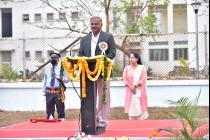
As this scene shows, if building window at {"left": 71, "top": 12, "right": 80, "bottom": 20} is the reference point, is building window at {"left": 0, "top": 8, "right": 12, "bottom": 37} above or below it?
above

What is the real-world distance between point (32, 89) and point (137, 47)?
A: 329 centimetres

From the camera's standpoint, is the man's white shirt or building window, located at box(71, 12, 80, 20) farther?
building window, located at box(71, 12, 80, 20)

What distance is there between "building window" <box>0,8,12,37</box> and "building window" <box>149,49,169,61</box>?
46.1ft

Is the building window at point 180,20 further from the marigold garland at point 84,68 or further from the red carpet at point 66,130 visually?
the marigold garland at point 84,68

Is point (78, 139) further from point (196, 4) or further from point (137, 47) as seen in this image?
point (196, 4)

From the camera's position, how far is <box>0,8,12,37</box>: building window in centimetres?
3465

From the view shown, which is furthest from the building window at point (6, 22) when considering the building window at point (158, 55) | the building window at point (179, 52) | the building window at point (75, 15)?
the building window at point (158, 55)

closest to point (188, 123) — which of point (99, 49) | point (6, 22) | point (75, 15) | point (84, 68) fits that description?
point (84, 68)

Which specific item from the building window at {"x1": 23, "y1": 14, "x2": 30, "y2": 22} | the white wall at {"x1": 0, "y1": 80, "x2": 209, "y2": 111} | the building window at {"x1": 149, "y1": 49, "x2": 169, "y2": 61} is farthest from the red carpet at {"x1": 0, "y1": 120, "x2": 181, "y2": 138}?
the building window at {"x1": 23, "y1": 14, "x2": 30, "y2": 22}

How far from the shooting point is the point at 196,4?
1817 cm

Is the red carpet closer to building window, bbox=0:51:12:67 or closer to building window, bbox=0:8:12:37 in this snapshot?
building window, bbox=0:51:12:67

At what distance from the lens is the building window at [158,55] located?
17.6m

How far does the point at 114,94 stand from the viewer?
15.8 m

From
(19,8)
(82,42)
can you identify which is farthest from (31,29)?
(82,42)
